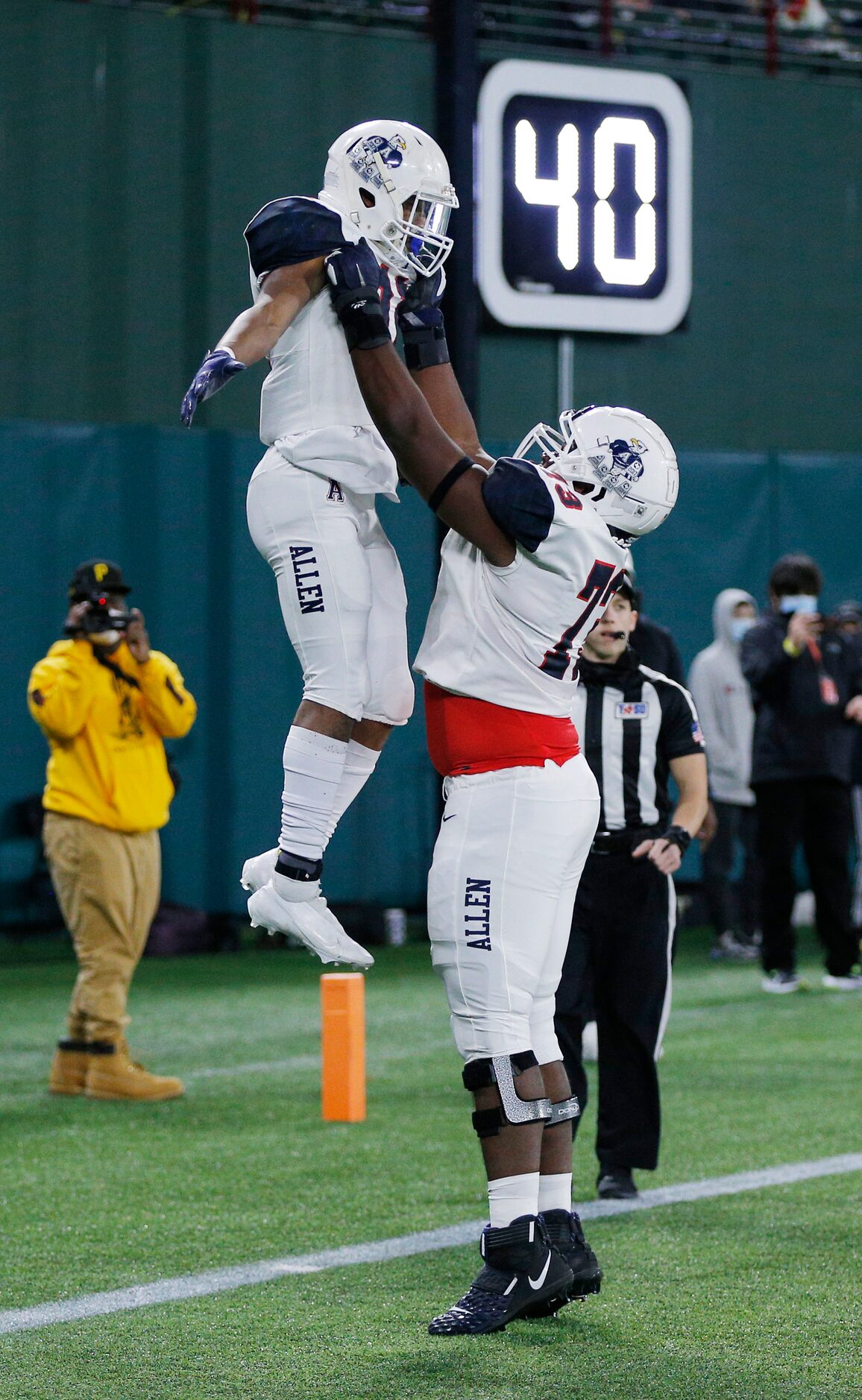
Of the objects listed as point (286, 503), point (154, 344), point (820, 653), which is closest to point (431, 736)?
point (286, 503)

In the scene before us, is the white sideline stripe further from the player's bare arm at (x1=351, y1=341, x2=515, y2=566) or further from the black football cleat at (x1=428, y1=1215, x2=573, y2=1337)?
the player's bare arm at (x1=351, y1=341, x2=515, y2=566)

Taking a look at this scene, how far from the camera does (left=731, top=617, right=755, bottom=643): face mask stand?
12.8 meters

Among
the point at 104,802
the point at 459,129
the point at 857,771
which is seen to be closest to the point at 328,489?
the point at 104,802

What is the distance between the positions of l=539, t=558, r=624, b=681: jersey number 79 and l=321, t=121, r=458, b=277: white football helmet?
0.74 metres

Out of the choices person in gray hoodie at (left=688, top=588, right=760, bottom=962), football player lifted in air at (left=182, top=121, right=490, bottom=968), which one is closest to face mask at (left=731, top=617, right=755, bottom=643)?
person in gray hoodie at (left=688, top=588, right=760, bottom=962)

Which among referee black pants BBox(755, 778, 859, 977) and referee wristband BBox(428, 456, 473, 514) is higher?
referee wristband BBox(428, 456, 473, 514)

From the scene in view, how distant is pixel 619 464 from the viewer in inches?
179

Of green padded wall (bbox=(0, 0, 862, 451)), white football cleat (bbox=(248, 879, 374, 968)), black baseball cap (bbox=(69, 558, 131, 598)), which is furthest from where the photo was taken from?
green padded wall (bbox=(0, 0, 862, 451))

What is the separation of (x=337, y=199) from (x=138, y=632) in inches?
143

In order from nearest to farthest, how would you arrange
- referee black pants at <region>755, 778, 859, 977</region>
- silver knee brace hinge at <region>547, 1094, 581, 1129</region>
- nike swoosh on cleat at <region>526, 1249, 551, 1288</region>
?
nike swoosh on cleat at <region>526, 1249, 551, 1288</region>
silver knee brace hinge at <region>547, 1094, 581, 1129</region>
referee black pants at <region>755, 778, 859, 977</region>

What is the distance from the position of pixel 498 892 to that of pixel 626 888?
175 centimetres

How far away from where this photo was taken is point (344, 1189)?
6.11m

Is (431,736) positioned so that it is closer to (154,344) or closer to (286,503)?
(286,503)

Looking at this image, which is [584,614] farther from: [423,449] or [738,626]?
[738,626]
